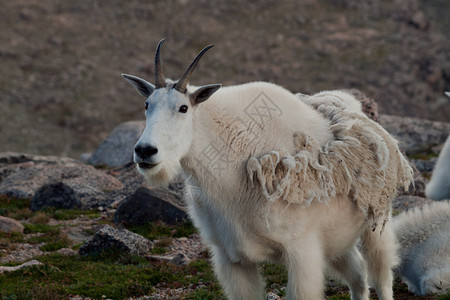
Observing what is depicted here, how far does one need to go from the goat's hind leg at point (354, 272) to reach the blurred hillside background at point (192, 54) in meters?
26.2

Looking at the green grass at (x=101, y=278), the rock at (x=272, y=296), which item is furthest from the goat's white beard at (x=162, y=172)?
the green grass at (x=101, y=278)

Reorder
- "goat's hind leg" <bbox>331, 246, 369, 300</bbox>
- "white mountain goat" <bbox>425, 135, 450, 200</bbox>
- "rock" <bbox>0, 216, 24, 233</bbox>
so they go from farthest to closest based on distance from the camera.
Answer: "white mountain goat" <bbox>425, 135, 450, 200</bbox>
"rock" <bbox>0, 216, 24, 233</bbox>
"goat's hind leg" <bbox>331, 246, 369, 300</bbox>

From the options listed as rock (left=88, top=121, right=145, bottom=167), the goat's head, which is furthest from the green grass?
rock (left=88, top=121, right=145, bottom=167)

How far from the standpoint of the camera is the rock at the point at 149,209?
10.9m

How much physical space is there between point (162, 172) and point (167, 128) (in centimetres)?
38

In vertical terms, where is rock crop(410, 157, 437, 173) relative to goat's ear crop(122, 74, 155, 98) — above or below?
below

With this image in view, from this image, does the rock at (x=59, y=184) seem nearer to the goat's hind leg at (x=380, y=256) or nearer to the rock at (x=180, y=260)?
the rock at (x=180, y=260)

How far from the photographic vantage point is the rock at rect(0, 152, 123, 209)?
1279 cm

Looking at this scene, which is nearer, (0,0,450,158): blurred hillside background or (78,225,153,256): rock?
(78,225,153,256): rock

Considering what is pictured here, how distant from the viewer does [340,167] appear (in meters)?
5.80

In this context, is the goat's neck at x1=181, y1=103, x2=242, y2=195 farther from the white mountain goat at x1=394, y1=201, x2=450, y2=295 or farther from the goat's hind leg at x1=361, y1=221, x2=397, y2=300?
the white mountain goat at x1=394, y1=201, x2=450, y2=295

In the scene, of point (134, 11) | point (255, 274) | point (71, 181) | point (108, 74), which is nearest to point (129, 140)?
point (71, 181)

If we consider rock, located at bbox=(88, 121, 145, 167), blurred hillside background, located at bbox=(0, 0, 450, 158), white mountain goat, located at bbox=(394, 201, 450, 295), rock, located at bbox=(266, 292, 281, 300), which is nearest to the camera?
rock, located at bbox=(266, 292, 281, 300)

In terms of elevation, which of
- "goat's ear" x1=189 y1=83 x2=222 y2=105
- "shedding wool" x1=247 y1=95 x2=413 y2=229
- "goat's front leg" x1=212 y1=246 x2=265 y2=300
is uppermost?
"goat's ear" x1=189 y1=83 x2=222 y2=105
